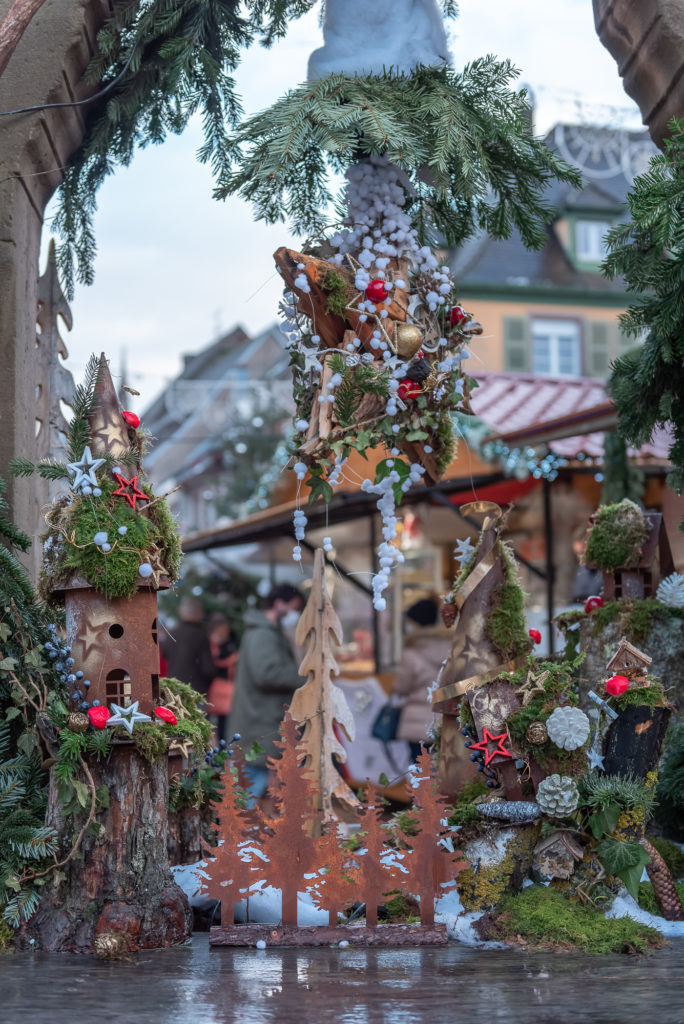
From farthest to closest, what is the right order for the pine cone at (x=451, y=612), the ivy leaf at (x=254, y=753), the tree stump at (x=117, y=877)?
the ivy leaf at (x=254, y=753) → the pine cone at (x=451, y=612) → the tree stump at (x=117, y=877)

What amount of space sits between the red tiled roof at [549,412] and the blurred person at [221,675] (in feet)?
9.95

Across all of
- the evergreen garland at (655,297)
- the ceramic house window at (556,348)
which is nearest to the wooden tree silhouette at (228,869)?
the evergreen garland at (655,297)

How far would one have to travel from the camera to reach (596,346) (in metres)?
21.4

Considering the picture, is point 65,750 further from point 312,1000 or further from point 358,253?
point 358,253

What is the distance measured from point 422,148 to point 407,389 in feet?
3.01

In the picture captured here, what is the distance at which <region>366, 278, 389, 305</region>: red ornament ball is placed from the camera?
444 centimetres

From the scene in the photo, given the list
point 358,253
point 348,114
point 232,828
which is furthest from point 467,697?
point 348,114

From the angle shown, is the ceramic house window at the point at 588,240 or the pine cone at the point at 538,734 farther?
the ceramic house window at the point at 588,240

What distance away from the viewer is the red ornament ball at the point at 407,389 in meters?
4.50

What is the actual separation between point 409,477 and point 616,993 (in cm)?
197

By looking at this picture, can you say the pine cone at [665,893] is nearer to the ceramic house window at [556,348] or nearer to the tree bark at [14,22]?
the tree bark at [14,22]

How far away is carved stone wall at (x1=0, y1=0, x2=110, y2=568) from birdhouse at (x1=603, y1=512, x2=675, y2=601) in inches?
99.9

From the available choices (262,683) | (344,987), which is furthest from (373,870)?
(262,683)

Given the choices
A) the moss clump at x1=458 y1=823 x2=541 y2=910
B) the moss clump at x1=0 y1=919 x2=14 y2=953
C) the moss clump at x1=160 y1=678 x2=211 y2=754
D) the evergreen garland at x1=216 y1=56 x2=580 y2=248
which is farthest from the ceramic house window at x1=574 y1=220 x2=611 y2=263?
the moss clump at x1=0 y1=919 x2=14 y2=953
